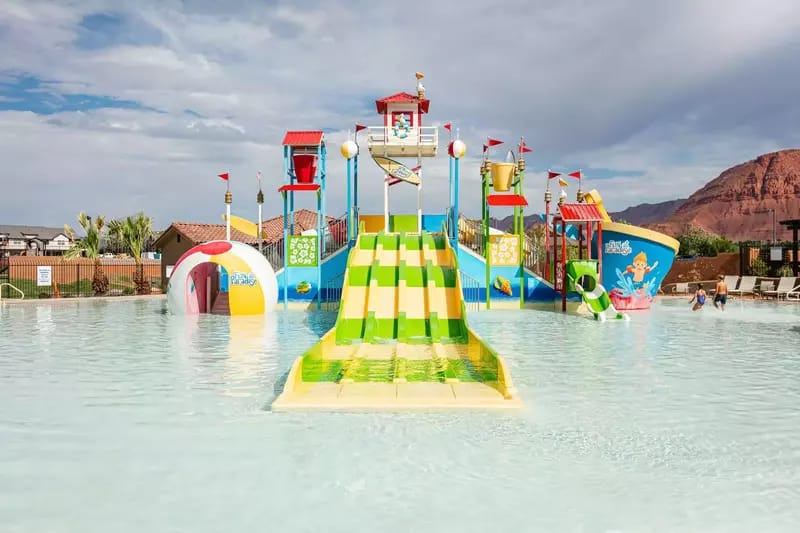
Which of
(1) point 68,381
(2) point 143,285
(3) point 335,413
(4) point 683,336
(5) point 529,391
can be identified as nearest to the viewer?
(3) point 335,413

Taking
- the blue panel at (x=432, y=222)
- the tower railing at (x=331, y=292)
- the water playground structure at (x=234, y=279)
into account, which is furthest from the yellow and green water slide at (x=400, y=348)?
the blue panel at (x=432, y=222)

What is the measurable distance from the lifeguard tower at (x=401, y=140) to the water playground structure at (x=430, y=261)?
4cm

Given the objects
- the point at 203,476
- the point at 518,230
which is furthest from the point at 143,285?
the point at 203,476

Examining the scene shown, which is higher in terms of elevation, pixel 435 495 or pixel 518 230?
pixel 518 230

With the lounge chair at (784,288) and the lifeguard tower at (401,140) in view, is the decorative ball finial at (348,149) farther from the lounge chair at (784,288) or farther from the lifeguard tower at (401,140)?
the lounge chair at (784,288)

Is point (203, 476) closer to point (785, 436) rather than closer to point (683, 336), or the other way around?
point (785, 436)

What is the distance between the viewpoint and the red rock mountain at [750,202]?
404 ft

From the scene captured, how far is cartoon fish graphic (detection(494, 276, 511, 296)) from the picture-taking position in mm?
20281

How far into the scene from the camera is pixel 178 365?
32.9 ft

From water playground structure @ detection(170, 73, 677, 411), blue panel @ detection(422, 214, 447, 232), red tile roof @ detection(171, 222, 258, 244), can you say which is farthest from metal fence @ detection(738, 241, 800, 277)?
red tile roof @ detection(171, 222, 258, 244)

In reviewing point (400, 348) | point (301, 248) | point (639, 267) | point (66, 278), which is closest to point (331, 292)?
point (301, 248)

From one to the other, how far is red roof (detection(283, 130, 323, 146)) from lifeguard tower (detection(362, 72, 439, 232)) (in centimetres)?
193

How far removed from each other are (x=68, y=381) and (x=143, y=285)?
71.8 feet

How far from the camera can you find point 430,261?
1598cm
